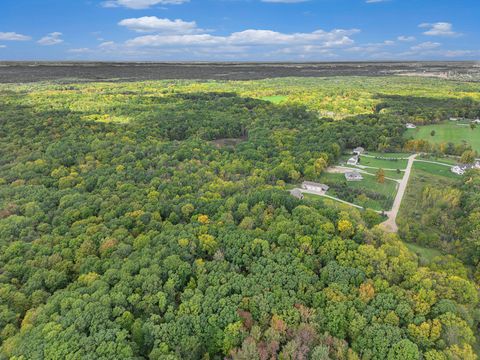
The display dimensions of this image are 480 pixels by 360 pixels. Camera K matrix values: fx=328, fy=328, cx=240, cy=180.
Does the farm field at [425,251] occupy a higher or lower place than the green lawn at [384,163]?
lower

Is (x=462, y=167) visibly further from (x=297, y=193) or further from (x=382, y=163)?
(x=297, y=193)

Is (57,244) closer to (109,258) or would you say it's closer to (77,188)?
(109,258)

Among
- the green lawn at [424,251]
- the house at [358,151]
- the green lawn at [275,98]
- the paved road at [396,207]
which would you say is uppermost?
the green lawn at [275,98]

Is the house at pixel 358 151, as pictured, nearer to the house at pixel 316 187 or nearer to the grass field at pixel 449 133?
the grass field at pixel 449 133

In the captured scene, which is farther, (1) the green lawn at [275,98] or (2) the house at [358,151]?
(1) the green lawn at [275,98]

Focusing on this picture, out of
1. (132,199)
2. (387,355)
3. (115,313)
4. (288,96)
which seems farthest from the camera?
(288,96)

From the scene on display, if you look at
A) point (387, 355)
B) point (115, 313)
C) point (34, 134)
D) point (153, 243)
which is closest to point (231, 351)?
point (115, 313)

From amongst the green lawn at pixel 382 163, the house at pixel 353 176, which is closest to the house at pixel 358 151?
the green lawn at pixel 382 163
